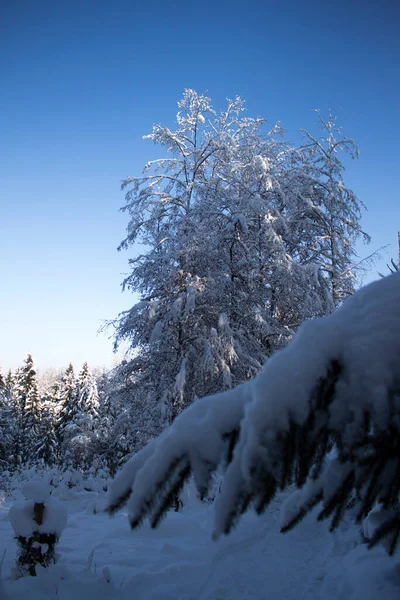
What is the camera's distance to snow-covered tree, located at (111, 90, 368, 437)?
28.0 feet

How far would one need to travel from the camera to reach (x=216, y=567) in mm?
3844

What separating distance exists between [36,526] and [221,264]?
7.49 meters

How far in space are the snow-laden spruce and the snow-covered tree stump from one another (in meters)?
3.13

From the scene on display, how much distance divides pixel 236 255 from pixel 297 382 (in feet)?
31.3

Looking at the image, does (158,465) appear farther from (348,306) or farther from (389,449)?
(348,306)

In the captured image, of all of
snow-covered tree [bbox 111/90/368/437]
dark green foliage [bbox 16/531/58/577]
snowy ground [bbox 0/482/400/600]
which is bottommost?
snowy ground [bbox 0/482/400/600]

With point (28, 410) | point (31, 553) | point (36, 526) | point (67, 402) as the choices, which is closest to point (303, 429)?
point (36, 526)

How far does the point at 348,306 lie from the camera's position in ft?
4.00

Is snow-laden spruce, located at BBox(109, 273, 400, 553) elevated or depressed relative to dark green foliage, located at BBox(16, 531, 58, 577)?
elevated

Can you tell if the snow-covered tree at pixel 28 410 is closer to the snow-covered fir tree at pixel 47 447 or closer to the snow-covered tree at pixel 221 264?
the snow-covered fir tree at pixel 47 447

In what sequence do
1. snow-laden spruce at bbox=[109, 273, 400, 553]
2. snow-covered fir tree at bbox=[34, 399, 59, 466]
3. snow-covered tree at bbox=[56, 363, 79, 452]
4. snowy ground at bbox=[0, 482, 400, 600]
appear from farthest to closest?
snow-covered tree at bbox=[56, 363, 79, 452] → snow-covered fir tree at bbox=[34, 399, 59, 466] → snowy ground at bbox=[0, 482, 400, 600] → snow-laden spruce at bbox=[109, 273, 400, 553]

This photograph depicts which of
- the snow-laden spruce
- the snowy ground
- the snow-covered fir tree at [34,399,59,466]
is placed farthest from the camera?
the snow-covered fir tree at [34,399,59,466]

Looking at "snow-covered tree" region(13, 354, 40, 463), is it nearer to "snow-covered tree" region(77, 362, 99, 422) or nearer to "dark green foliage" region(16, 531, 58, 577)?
"snow-covered tree" region(77, 362, 99, 422)

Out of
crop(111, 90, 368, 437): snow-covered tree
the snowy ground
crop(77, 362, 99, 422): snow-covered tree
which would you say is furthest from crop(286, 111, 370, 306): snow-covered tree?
crop(77, 362, 99, 422): snow-covered tree
